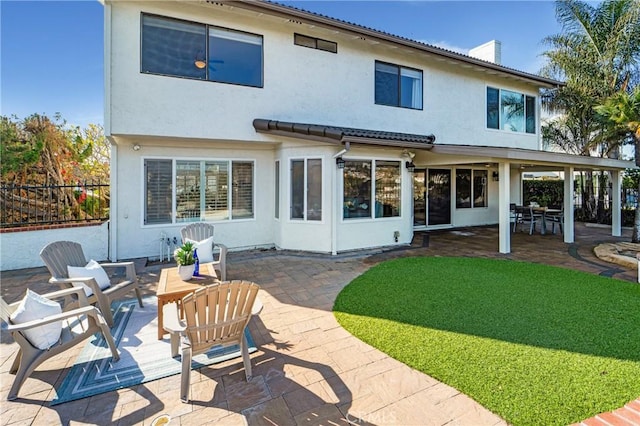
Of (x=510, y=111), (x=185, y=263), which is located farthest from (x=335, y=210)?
(x=510, y=111)

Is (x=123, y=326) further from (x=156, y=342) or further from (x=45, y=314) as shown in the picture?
(x=45, y=314)

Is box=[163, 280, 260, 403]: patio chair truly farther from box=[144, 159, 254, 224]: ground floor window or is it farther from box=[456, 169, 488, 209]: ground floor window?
box=[456, 169, 488, 209]: ground floor window

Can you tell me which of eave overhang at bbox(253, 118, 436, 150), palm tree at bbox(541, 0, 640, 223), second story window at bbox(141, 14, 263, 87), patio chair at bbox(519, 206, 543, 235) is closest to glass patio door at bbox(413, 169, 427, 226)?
patio chair at bbox(519, 206, 543, 235)

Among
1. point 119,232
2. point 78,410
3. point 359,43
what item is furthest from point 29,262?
point 359,43

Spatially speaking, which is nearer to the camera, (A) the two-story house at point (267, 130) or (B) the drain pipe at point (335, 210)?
(A) the two-story house at point (267, 130)

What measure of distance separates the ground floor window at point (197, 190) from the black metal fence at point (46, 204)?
66.3 inches

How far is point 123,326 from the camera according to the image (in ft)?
17.5

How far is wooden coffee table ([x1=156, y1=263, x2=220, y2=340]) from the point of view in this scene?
4719 millimetres

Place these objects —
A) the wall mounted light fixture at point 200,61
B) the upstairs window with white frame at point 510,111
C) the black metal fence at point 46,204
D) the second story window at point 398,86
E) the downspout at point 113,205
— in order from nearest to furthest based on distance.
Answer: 1. the black metal fence at point 46,204
2. the downspout at point 113,205
3. the wall mounted light fixture at point 200,61
4. the second story window at point 398,86
5. the upstairs window with white frame at point 510,111

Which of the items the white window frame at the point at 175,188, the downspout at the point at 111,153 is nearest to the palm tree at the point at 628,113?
the white window frame at the point at 175,188

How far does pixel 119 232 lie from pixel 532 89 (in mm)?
19878

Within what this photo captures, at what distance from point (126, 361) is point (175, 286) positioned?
3.87 ft

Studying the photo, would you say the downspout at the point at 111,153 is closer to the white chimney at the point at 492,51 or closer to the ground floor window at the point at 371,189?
the ground floor window at the point at 371,189

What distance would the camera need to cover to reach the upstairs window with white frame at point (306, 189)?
1052cm
